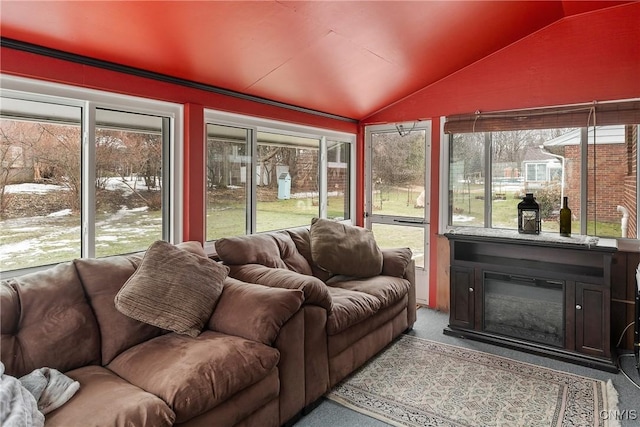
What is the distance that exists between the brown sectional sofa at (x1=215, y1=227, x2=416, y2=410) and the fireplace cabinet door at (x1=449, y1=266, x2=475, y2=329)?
0.37m

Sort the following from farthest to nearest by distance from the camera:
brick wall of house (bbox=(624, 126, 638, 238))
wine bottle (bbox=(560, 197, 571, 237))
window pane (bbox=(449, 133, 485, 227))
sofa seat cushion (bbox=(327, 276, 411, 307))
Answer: window pane (bbox=(449, 133, 485, 227)) < wine bottle (bbox=(560, 197, 571, 237)) < brick wall of house (bbox=(624, 126, 638, 238)) < sofa seat cushion (bbox=(327, 276, 411, 307))

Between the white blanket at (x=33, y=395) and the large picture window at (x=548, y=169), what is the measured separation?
3711 millimetres

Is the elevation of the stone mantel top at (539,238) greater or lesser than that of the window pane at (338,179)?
lesser

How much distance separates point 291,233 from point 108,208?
59.6 inches

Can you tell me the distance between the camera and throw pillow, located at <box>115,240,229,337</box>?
85.4 inches

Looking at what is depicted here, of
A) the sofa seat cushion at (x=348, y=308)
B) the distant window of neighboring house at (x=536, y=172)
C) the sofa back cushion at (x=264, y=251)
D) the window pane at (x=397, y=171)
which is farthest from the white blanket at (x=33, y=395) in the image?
the distant window of neighboring house at (x=536, y=172)

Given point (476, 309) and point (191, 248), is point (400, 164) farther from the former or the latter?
point (191, 248)

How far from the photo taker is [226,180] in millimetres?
3559

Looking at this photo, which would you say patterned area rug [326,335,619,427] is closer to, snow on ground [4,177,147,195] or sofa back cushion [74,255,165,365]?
sofa back cushion [74,255,165,365]

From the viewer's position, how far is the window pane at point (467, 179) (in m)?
4.23

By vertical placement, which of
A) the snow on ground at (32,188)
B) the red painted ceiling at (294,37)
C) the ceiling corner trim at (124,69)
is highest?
the red painted ceiling at (294,37)

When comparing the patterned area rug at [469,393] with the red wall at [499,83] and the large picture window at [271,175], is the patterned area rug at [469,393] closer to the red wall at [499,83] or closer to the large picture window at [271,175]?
the red wall at [499,83]

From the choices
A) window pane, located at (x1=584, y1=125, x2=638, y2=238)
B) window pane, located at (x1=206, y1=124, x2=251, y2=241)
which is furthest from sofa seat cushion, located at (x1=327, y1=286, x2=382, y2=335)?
window pane, located at (x1=584, y1=125, x2=638, y2=238)

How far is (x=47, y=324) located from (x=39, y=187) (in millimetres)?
946
